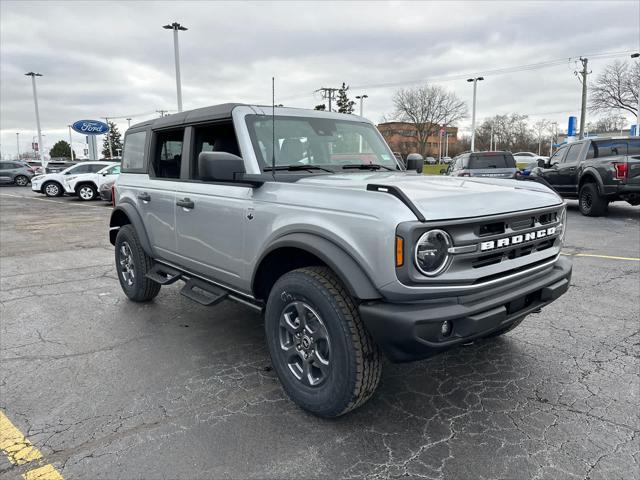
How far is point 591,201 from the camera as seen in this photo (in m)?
11.4

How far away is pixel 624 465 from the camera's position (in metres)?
2.41

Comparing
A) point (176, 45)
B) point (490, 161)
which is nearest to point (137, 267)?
point (490, 161)

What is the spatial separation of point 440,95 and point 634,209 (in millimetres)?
53878

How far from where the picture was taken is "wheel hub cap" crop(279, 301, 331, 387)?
Result: 2.83m

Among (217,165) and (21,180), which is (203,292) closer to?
(217,165)

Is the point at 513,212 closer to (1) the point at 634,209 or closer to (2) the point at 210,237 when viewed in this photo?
(2) the point at 210,237

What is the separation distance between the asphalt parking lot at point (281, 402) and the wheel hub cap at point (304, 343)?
10.5 inches

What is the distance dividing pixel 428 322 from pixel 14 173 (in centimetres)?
3822

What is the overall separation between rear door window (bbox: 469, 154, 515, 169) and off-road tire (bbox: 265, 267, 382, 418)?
43.0 ft

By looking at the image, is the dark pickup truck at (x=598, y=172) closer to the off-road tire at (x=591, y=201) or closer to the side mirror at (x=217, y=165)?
the off-road tire at (x=591, y=201)

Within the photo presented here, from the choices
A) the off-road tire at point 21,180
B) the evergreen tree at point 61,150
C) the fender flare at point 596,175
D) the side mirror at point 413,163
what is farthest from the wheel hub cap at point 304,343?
the evergreen tree at point 61,150

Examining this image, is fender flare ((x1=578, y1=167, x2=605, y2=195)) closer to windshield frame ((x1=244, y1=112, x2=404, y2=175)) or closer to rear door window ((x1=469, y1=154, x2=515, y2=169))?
rear door window ((x1=469, y1=154, x2=515, y2=169))

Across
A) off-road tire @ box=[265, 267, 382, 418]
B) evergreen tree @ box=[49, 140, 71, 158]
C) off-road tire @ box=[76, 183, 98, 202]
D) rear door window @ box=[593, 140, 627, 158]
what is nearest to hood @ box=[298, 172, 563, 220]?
off-road tire @ box=[265, 267, 382, 418]

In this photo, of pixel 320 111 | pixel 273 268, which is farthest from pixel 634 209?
pixel 273 268
